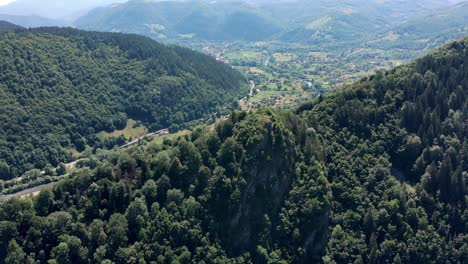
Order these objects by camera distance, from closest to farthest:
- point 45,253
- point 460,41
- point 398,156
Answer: point 45,253, point 398,156, point 460,41

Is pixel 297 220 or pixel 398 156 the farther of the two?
pixel 398 156

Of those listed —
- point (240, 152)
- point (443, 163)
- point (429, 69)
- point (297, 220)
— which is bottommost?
point (297, 220)

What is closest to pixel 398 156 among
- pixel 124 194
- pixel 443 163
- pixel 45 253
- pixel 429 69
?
pixel 443 163

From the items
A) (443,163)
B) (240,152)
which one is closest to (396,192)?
(443,163)

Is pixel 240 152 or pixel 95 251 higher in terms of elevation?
pixel 240 152

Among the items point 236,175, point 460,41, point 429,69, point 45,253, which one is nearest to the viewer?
point 45,253

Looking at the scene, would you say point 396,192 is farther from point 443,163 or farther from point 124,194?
point 124,194
